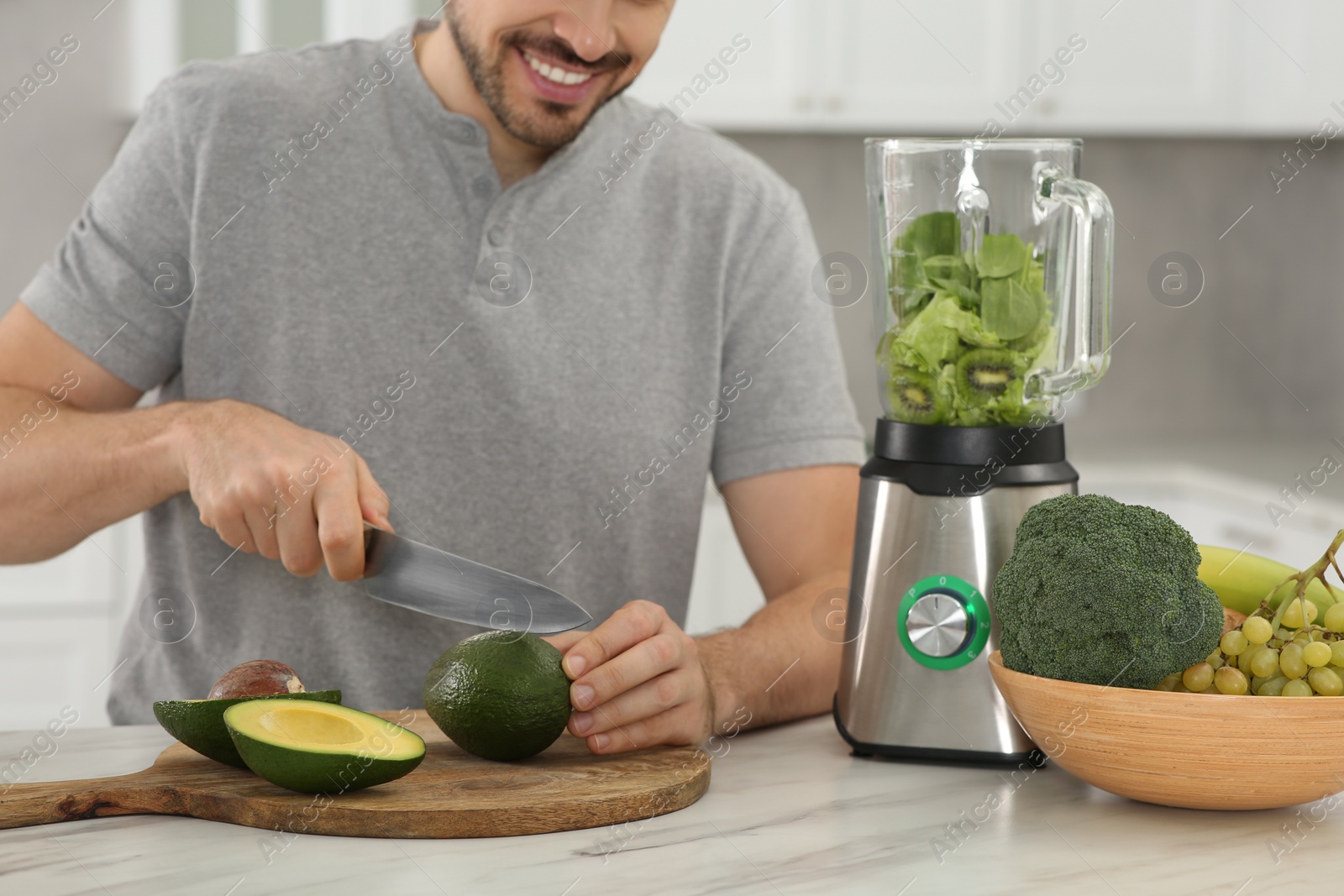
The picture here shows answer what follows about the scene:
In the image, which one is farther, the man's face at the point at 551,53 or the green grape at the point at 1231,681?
the man's face at the point at 551,53

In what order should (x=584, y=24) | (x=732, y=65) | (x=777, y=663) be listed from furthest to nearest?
(x=732, y=65) < (x=584, y=24) < (x=777, y=663)

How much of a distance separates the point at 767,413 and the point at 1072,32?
1.84 meters

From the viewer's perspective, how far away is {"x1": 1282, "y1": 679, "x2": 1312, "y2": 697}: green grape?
30.1 inches

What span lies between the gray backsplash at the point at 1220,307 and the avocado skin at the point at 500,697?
2.37 metres

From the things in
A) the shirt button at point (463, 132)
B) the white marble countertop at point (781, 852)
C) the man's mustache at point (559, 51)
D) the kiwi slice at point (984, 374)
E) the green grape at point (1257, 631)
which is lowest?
the white marble countertop at point (781, 852)

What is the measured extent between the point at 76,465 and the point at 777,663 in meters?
0.67

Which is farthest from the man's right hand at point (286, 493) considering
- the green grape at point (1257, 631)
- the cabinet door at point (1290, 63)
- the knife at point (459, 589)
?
the cabinet door at point (1290, 63)

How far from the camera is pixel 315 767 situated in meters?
0.74

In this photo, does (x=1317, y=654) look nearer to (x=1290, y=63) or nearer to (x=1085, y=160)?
(x=1290, y=63)

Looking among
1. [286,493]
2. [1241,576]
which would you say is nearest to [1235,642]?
[1241,576]

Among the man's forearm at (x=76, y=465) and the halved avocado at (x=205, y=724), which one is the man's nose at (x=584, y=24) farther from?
the halved avocado at (x=205, y=724)

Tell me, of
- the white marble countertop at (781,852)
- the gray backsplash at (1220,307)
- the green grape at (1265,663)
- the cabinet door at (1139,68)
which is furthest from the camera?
the gray backsplash at (1220,307)

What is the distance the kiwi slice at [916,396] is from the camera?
90 centimetres

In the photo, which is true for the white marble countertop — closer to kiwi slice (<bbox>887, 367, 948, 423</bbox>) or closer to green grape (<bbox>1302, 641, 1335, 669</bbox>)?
green grape (<bbox>1302, 641, 1335, 669</bbox>)
